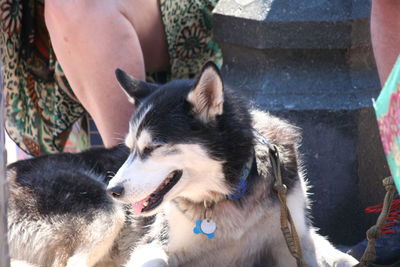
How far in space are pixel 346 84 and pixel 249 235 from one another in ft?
3.66

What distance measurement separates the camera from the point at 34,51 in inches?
165

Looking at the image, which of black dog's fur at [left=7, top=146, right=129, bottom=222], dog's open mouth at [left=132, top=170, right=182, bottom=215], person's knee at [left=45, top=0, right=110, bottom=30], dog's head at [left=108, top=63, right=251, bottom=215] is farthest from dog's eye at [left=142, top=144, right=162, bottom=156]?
person's knee at [left=45, top=0, right=110, bottom=30]

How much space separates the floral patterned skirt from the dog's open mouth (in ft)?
4.65

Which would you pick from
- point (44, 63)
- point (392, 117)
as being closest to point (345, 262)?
point (392, 117)

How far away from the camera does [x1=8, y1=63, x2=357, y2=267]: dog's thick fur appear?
8.83 feet

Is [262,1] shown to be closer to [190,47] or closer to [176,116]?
[190,47]

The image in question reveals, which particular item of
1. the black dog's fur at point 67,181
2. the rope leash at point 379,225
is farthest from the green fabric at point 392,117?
the black dog's fur at point 67,181

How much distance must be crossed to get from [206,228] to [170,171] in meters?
0.39

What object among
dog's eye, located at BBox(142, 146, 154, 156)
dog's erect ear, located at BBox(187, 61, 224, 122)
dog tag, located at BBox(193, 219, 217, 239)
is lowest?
dog tag, located at BBox(193, 219, 217, 239)

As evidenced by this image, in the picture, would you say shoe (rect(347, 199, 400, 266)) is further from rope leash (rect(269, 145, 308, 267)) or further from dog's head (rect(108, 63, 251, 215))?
dog's head (rect(108, 63, 251, 215))

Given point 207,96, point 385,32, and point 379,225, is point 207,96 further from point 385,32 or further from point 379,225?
point 385,32

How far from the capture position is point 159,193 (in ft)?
8.76

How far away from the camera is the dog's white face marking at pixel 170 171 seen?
257cm

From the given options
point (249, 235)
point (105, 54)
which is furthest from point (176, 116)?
point (105, 54)
